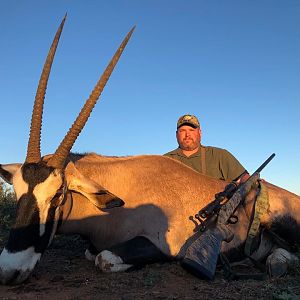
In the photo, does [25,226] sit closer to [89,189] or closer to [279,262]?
[89,189]

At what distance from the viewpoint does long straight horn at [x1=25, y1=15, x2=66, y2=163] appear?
166 inches

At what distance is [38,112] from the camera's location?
441 centimetres

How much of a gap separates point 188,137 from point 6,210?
369 cm

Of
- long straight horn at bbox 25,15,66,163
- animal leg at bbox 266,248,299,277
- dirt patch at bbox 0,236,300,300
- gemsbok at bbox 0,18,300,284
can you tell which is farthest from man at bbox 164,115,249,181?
long straight horn at bbox 25,15,66,163

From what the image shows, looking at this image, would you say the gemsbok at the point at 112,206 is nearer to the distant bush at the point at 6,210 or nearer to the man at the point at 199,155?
the man at the point at 199,155

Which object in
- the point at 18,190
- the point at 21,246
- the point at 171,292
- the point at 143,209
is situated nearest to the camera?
the point at 171,292

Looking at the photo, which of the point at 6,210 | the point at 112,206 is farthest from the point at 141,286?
the point at 6,210

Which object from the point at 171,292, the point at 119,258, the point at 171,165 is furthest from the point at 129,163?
the point at 171,292

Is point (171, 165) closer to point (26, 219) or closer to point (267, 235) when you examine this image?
point (267, 235)

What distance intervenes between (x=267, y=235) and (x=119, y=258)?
79.8 inches

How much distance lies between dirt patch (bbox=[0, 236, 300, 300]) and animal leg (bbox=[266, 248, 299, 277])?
0.48 feet

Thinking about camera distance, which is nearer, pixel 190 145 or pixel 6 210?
pixel 190 145

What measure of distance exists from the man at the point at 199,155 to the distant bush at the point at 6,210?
9.43 feet

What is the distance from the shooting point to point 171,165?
523 cm
